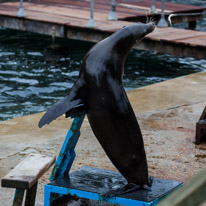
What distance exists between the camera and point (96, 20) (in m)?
11.3

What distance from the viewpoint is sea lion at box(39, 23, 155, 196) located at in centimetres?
272

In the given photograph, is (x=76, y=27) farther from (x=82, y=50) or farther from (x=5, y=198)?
(x=5, y=198)

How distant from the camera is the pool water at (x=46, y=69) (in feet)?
26.5

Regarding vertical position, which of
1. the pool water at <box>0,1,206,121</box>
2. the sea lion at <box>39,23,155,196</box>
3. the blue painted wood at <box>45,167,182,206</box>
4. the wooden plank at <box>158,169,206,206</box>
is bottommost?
the pool water at <box>0,1,206,121</box>

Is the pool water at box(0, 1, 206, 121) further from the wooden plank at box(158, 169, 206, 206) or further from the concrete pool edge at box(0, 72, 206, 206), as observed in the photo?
the wooden plank at box(158, 169, 206, 206)

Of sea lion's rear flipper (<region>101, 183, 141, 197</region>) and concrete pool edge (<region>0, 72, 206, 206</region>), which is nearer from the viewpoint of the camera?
sea lion's rear flipper (<region>101, 183, 141, 197</region>)

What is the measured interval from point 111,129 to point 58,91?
5982 mm

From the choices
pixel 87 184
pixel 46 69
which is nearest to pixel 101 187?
pixel 87 184

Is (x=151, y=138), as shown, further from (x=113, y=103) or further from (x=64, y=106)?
(x=64, y=106)

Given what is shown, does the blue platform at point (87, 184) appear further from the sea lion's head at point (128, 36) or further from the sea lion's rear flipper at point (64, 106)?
the sea lion's head at point (128, 36)

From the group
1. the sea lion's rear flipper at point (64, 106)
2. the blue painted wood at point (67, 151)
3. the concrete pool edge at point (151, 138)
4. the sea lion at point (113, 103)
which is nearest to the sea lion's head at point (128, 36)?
the sea lion at point (113, 103)

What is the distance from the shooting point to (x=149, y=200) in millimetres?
2613

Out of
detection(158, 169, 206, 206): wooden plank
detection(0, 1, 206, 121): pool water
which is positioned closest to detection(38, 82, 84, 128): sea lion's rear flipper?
detection(158, 169, 206, 206): wooden plank

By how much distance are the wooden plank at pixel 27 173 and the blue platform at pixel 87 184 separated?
0.17 metres
